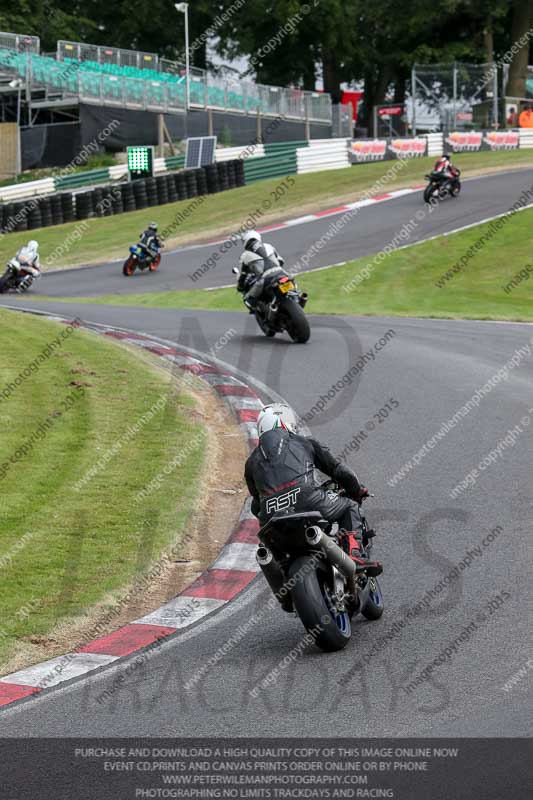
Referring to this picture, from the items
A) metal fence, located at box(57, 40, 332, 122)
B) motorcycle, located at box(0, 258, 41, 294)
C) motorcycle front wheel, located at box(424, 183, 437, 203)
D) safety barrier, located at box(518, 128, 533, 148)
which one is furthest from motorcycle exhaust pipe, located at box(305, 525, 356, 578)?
metal fence, located at box(57, 40, 332, 122)

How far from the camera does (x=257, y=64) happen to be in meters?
68.7

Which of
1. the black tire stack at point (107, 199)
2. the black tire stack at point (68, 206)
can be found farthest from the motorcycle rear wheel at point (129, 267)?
the black tire stack at point (107, 199)

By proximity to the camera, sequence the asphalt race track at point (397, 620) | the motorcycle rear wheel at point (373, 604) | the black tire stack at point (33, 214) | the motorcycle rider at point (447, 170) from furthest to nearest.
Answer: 1. the black tire stack at point (33, 214)
2. the motorcycle rider at point (447, 170)
3. the motorcycle rear wheel at point (373, 604)
4. the asphalt race track at point (397, 620)

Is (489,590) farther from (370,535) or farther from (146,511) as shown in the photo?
(146,511)

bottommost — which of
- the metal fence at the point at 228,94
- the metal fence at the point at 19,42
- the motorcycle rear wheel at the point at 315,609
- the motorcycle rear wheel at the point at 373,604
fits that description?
the motorcycle rear wheel at the point at 373,604

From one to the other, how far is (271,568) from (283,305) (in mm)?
10457

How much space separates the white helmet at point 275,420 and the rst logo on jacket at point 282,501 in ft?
1.51

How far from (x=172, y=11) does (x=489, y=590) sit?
2542 inches

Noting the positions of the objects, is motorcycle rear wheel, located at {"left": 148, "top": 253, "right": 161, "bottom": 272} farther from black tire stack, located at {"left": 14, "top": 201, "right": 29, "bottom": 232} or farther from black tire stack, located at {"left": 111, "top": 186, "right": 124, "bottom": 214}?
black tire stack, located at {"left": 111, "top": 186, "right": 124, "bottom": 214}

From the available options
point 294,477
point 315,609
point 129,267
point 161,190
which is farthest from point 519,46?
point 315,609

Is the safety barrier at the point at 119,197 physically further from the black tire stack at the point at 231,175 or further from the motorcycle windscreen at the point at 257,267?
the motorcycle windscreen at the point at 257,267

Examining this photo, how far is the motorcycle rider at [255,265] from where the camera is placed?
17.0 meters

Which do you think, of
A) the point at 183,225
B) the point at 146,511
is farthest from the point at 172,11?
the point at 146,511

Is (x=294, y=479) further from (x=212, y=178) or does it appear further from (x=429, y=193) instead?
(x=212, y=178)
